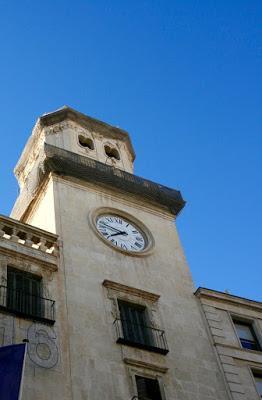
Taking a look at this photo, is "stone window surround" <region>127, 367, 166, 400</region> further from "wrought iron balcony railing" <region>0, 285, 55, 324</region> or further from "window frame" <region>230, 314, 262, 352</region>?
"window frame" <region>230, 314, 262, 352</region>

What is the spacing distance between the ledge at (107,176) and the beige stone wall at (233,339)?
685 cm

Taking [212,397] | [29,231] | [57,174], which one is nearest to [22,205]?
[57,174]

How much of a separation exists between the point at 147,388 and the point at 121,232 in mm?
9294

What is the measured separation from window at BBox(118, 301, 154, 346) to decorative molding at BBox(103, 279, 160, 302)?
51cm

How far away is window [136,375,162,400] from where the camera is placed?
23723mm

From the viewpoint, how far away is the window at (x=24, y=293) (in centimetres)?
2459

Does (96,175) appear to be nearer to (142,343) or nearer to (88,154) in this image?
(88,154)

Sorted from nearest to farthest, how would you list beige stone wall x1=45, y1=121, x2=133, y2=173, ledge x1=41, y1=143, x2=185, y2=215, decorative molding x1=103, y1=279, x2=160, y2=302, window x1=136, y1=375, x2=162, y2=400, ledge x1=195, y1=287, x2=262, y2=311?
window x1=136, y1=375, x2=162, y2=400 < decorative molding x1=103, y1=279, x2=160, y2=302 < ledge x1=195, y1=287, x2=262, y2=311 < ledge x1=41, y1=143, x2=185, y2=215 < beige stone wall x1=45, y1=121, x2=133, y2=173

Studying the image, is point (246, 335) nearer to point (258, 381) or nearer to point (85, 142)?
point (258, 381)

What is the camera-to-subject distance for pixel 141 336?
26.5 metres

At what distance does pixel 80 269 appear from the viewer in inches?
1083

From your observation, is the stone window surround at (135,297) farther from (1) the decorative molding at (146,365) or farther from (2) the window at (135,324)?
(1) the decorative molding at (146,365)

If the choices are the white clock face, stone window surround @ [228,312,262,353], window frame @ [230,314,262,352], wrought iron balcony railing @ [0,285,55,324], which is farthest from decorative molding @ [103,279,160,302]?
window frame @ [230,314,262,352]

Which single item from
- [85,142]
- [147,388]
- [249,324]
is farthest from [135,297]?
[85,142]
